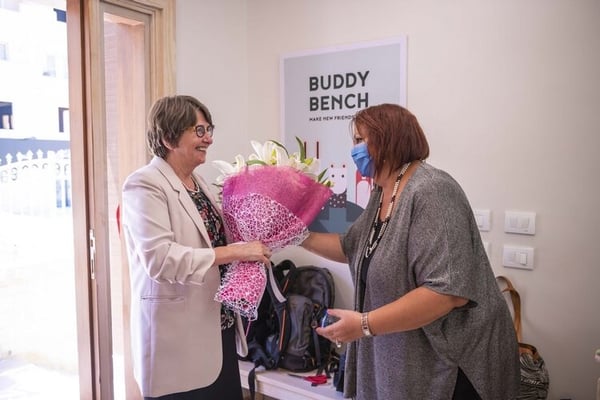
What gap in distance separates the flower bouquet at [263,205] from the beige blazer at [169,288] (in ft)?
0.34

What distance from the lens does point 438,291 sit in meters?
1.22

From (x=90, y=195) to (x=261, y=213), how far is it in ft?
3.35

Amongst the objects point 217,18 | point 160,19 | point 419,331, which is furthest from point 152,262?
point 217,18

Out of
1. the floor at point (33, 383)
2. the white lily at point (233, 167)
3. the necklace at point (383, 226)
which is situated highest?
the white lily at point (233, 167)

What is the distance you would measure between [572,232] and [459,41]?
3.22 ft

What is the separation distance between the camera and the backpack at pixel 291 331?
2.48 meters

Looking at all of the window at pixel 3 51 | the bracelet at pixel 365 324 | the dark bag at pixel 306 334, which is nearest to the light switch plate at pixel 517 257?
the dark bag at pixel 306 334

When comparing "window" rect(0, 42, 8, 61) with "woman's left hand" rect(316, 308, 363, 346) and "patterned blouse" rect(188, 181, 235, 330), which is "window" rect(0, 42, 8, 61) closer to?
"patterned blouse" rect(188, 181, 235, 330)

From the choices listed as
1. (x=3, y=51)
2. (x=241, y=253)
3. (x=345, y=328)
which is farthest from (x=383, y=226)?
(x=3, y=51)

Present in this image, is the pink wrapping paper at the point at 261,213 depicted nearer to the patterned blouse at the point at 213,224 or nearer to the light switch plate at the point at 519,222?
the patterned blouse at the point at 213,224

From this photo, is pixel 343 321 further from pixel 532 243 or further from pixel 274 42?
pixel 274 42

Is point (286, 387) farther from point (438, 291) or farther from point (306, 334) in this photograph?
point (438, 291)

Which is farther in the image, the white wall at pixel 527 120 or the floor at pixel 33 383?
the floor at pixel 33 383

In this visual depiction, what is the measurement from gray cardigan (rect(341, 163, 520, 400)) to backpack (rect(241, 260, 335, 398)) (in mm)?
1064
